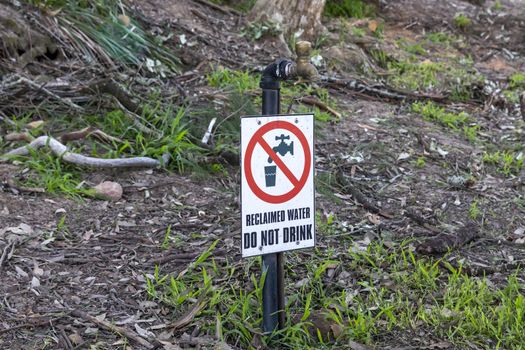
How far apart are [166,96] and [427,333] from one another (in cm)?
317

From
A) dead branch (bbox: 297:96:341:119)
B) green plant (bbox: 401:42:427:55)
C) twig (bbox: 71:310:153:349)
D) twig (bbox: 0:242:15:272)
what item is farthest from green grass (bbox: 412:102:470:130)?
twig (bbox: 71:310:153:349)

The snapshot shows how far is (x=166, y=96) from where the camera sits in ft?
20.0

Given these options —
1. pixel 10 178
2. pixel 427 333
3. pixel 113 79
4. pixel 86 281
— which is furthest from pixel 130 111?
pixel 427 333

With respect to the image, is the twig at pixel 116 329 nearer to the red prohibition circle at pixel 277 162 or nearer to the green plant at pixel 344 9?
the red prohibition circle at pixel 277 162

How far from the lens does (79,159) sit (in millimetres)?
4930

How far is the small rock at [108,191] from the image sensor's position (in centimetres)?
469

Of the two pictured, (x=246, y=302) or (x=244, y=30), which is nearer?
(x=246, y=302)

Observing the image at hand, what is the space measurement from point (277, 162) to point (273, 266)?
1.48ft

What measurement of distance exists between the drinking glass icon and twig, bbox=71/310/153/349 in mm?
881

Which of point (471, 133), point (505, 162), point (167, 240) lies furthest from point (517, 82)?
point (167, 240)

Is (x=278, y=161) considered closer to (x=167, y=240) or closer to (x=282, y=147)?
(x=282, y=147)

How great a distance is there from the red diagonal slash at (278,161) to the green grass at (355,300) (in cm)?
47

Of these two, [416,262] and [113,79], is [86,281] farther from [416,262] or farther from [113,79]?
[113,79]

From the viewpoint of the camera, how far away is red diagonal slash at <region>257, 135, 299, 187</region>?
3109 millimetres
